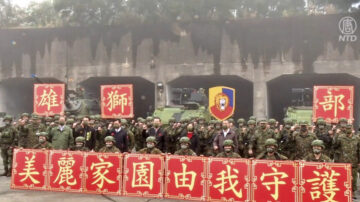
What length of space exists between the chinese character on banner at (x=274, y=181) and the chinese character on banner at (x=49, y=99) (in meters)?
Answer: 8.00

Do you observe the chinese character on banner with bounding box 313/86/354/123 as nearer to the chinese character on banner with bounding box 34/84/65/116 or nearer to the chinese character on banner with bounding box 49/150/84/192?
the chinese character on banner with bounding box 49/150/84/192

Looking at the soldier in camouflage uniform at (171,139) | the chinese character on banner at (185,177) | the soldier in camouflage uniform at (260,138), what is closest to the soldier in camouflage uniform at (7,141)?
the soldier in camouflage uniform at (171,139)

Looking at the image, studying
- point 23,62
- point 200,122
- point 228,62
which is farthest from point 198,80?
point 200,122

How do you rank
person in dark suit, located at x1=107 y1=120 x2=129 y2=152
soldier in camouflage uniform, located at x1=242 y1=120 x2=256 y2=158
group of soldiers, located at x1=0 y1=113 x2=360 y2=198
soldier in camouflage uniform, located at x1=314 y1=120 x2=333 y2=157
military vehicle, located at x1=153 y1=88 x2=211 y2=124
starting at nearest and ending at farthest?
1. group of soldiers, located at x1=0 y1=113 x2=360 y2=198
2. soldier in camouflage uniform, located at x1=314 y1=120 x2=333 y2=157
3. person in dark suit, located at x1=107 y1=120 x2=129 y2=152
4. soldier in camouflage uniform, located at x1=242 y1=120 x2=256 y2=158
5. military vehicle, located at x1=153 y1=88 x2=211 y2=124

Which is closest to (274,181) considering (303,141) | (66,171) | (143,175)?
(143,175)

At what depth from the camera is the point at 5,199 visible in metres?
9.11

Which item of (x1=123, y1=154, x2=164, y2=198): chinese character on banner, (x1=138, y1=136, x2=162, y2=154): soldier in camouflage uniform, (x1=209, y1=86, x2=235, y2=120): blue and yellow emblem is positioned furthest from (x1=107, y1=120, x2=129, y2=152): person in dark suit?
(x1=209, y1=86, x2=235, y2=120): blue and yellow emblem

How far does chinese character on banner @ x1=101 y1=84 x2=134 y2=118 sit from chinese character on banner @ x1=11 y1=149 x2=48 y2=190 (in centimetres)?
401

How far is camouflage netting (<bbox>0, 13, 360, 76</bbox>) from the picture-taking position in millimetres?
22328

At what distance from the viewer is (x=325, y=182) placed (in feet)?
25.5

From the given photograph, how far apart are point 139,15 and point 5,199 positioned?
70.2 ft

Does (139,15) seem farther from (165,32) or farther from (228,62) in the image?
(228,62)

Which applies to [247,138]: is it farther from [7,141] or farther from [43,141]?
[7,141]

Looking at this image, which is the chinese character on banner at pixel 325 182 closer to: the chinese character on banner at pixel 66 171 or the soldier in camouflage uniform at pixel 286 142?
the soldier in camouflage uniform at pixel 286 142
